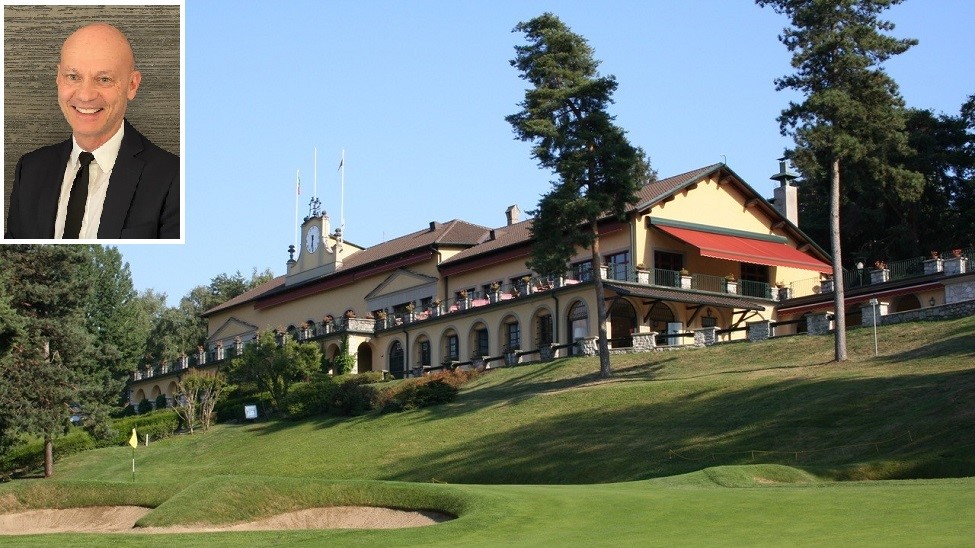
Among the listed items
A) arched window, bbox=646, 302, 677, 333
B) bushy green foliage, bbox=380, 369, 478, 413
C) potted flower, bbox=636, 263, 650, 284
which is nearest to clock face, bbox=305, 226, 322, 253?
bushy green foliage, bbox=380, 369, 478, 413

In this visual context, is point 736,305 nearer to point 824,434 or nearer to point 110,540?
point 824,434

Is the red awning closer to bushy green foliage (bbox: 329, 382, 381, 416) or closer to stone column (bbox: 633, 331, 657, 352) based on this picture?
stone column (bbox: 633, 331, 657, 352)

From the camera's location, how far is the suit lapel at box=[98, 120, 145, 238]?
12.0m

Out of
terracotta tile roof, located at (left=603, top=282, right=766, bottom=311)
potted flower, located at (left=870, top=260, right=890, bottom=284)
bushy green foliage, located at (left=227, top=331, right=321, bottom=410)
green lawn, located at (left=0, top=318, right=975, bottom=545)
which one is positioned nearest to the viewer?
green lawn, located at (left=0, top=318, right=975, bottom=545)

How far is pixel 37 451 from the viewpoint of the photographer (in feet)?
191

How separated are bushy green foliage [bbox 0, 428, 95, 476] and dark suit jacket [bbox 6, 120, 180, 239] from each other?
45841 millimetres

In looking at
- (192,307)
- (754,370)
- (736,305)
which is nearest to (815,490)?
(754,370)

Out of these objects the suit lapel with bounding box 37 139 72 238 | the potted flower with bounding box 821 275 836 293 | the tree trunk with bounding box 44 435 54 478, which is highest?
the potted flower with bounding box 821 275 836 293

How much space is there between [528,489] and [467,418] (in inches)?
792

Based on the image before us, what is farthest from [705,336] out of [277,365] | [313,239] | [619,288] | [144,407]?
[144,407]

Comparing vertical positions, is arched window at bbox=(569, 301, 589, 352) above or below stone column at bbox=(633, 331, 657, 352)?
above

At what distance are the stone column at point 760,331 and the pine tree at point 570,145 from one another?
5882 mm

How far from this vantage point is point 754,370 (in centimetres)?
4394

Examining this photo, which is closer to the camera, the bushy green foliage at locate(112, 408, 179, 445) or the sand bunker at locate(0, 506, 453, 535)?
the sand bunker at locate(0, 506, 453, 535)
